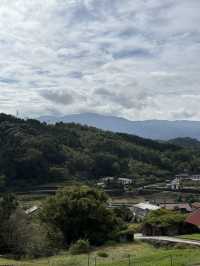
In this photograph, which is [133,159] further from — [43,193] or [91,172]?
[43,193]

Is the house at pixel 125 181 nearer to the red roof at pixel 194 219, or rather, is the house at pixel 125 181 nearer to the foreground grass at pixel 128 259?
the red roof at pixel 194 219

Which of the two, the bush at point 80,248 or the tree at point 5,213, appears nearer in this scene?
the bush at point 80,248

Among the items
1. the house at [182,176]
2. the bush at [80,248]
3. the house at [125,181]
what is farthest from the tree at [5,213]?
the house at [182,176]

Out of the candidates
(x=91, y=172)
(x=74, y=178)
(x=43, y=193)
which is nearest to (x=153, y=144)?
(x=91, y=172)

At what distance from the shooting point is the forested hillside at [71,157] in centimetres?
10544

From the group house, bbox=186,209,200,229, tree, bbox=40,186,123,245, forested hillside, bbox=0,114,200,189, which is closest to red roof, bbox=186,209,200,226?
house, bbox=186,209,200,229

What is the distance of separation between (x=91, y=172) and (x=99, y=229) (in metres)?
79.8

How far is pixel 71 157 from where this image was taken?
119m

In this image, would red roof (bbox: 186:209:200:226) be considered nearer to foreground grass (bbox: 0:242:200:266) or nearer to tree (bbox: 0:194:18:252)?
foreground grass (bbox: 0:242:200:266)

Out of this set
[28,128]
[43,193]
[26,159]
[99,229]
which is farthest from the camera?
[28,128]

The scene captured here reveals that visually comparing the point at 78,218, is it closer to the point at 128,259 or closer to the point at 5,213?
the point at 5,213

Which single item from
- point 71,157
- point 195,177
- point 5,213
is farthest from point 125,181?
point 5,213

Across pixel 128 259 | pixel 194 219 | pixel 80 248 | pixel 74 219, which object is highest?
pixel 128 259

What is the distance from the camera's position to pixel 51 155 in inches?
4545
